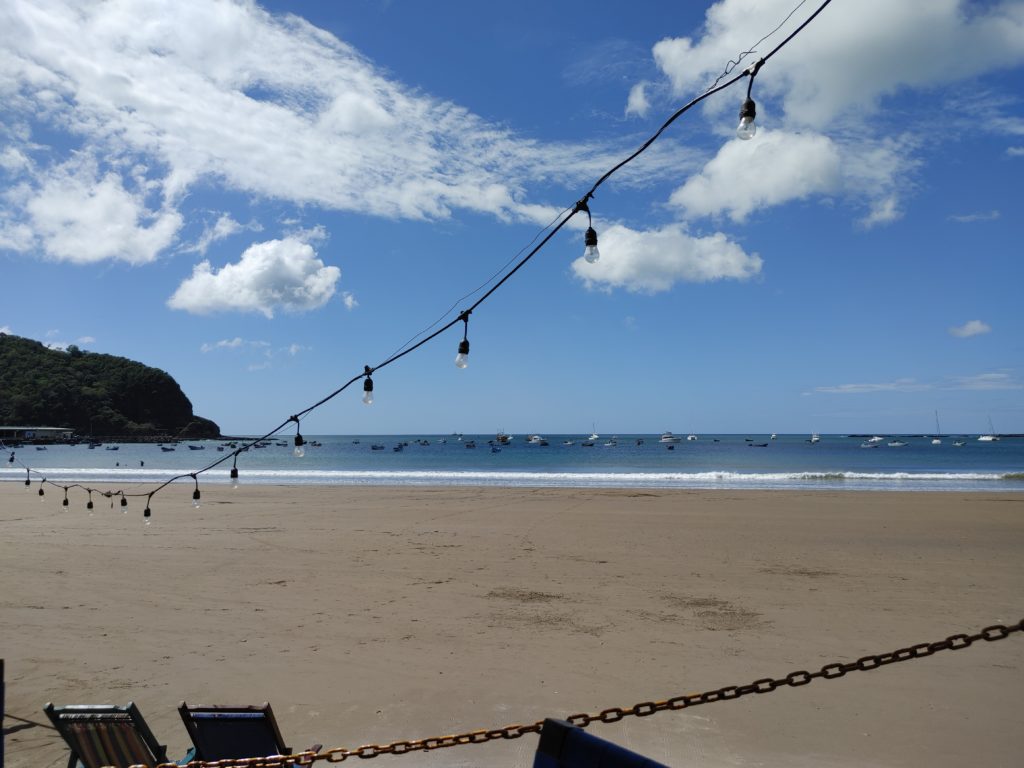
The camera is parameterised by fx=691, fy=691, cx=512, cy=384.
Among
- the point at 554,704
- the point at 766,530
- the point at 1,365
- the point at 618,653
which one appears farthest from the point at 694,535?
the point at 1,365

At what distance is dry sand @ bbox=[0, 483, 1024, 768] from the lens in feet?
17.9

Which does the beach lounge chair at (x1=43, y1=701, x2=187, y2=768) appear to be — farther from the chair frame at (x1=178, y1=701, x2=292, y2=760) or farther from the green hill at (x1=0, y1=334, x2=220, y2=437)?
the green hill at (x1=0, y1=334, x2=220, y2=437)

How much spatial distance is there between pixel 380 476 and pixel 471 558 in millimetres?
32450

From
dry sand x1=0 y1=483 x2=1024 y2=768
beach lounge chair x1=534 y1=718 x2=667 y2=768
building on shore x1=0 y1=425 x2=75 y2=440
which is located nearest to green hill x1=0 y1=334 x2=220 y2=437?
building on shore x1=0 y1=425 x2=75 y2=440

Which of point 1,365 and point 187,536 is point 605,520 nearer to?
point 187,536

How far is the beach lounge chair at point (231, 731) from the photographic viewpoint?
A: 394cm

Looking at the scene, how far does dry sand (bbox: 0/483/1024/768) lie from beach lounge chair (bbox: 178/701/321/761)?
1305mm

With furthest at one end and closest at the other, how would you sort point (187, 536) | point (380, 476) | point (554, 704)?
point (380, 476)
point (187, 536)
point (554, 704)

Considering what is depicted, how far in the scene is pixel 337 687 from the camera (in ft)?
20.8

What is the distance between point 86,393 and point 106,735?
143644mm

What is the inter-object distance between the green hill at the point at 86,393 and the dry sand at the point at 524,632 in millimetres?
109599

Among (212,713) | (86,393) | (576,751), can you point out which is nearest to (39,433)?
(86,393)

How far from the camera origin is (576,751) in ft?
8.23

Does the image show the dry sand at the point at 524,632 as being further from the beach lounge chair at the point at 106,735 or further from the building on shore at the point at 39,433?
the building on shore at the point at 39,433
